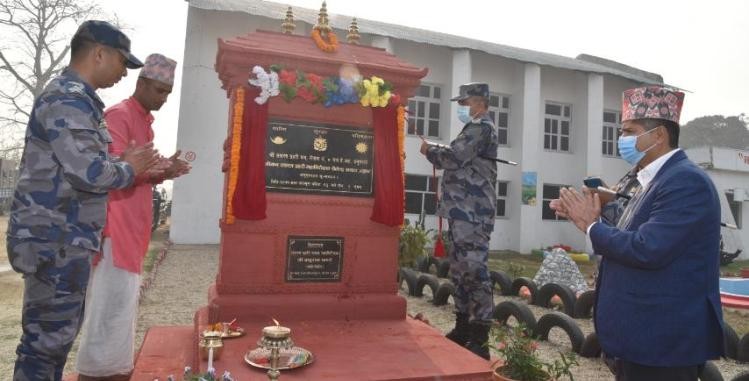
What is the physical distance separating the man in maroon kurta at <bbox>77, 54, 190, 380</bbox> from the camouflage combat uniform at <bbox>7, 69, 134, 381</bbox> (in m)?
0.60

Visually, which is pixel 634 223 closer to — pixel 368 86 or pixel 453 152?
pixel 453 152

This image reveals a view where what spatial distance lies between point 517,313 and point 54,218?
14.3 feet

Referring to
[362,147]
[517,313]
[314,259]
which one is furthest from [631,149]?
[517,313]

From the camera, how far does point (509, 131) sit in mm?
18109

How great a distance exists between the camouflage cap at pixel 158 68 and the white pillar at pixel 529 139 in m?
15.7

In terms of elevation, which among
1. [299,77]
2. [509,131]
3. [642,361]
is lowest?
[642,361]

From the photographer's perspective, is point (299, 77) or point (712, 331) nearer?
point (712, 331)

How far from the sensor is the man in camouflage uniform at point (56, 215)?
2225 millimetres

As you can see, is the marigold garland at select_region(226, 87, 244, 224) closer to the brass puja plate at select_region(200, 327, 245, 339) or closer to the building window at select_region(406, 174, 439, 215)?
the brass puja plate at select_region(200, 327, 245, 339)

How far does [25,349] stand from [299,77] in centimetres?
269

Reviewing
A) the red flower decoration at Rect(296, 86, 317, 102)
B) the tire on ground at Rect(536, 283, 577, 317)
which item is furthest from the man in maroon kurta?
the tire on ground at Rect(536, 283, 577, 317)

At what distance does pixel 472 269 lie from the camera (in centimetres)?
426

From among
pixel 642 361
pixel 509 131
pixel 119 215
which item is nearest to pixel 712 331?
pixel 642 361

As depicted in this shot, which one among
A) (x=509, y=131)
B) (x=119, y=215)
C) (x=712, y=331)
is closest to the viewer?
(x=712, y=331)
